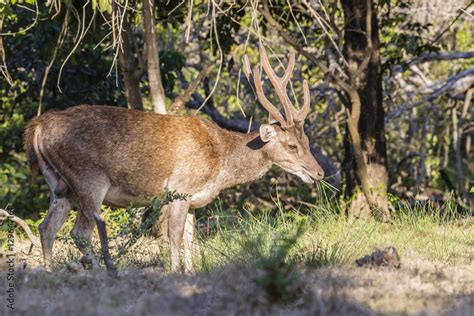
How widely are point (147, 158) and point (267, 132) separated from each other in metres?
1.33

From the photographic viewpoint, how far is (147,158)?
28.9 feet

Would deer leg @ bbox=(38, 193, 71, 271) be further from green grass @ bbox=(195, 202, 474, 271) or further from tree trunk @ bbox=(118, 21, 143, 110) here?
tree trunk @ bbox=(118, 21, 143, 110)

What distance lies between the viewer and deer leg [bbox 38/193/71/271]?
8.55 m

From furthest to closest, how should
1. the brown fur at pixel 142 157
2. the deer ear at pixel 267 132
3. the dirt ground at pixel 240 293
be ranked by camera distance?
the deer ear at pixel 267 132
the brown fur at pixel 142 157
the dirt ground at pixel 240 293

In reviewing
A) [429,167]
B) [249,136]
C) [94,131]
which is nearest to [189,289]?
[94,131]

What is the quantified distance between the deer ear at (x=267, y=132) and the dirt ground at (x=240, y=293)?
101 inches

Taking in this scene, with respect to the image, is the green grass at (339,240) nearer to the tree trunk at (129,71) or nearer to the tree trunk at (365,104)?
the tree trunk at (365,104)

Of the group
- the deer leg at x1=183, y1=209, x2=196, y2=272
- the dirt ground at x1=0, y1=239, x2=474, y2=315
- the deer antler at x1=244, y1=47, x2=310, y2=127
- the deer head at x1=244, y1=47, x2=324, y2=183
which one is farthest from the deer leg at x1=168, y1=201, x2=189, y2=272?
the dirt ground at x1=0, y1=239, x2=474, y2=315

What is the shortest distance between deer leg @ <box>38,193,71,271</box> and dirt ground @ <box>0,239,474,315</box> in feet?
4.92

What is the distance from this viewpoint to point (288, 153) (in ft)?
30.6

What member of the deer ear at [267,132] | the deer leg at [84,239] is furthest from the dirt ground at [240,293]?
the deer ear at [267,132]

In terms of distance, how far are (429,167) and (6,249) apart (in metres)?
9.19

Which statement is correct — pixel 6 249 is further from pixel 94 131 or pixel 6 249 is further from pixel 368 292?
pixel 368 292

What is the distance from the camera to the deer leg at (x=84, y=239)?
7445 millimetres
